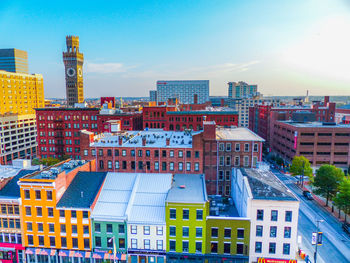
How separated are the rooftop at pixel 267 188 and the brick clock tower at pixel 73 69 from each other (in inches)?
6224

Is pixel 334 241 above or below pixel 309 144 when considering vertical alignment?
below

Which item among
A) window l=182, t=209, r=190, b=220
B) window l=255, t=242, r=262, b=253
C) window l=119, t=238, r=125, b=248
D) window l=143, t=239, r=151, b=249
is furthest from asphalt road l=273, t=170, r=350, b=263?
window l=119, t=238, r=125, b=248

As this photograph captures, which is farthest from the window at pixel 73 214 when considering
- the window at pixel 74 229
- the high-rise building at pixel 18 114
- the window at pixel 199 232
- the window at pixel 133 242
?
the high-rise building at pixel 18 114

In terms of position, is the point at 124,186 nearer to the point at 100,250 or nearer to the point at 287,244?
the point at 100,250

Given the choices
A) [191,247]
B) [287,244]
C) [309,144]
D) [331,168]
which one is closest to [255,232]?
[287,244]

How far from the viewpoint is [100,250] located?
41906 millimetres

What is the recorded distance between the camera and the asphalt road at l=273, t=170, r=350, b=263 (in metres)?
46.5

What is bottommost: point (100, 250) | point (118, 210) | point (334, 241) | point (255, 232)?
point (334, 241)

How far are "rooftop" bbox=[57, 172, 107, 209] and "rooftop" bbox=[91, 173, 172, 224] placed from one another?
1.55 m

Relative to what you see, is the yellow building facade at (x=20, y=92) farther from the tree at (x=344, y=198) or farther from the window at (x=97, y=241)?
the tree at (x=344, y=198)

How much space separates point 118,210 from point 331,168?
58.8 metres

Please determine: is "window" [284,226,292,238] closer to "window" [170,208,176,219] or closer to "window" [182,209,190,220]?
"window" [182,209,190,220]

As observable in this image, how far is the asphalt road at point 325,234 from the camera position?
46531 millimetres

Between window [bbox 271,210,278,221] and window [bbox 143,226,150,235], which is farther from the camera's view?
window [bbox 143,226,150,235]
